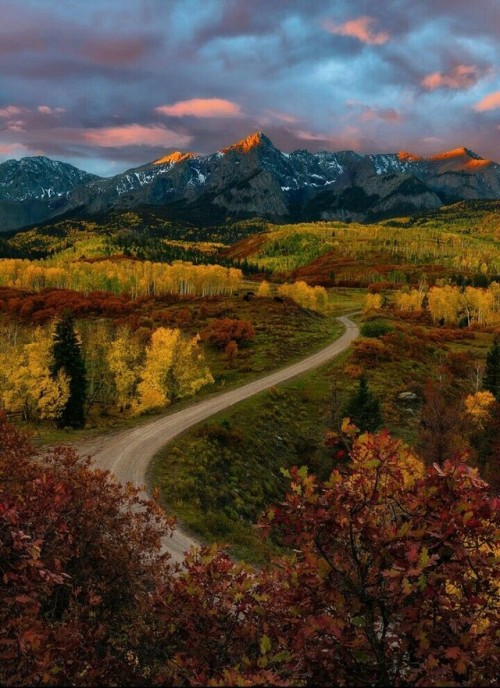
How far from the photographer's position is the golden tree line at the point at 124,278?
15525 cm

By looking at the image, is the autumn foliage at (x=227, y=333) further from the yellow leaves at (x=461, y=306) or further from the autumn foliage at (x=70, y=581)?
the autumn foliage at (x=70, y=581)

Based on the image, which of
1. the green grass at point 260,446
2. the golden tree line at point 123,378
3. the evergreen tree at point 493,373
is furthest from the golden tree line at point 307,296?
the golden tree line at point 123,378

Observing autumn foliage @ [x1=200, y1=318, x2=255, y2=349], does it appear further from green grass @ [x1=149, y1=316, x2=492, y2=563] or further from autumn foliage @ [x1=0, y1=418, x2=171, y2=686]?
autumn foliage @ [x1=0, y1=418, x2=171, y2=686]

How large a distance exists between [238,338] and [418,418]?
110 ft

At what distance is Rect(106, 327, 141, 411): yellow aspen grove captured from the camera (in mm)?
54219

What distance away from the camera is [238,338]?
78562 mm

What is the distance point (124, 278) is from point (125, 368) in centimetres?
10671

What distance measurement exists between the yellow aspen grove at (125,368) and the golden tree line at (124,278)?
98602 mm

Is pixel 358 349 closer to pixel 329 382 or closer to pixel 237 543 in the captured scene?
pixel 329 382

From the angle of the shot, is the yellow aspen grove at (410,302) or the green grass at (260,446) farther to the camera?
the yellow aspen grove at (410,302)

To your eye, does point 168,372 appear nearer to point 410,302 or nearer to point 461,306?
point 410,302

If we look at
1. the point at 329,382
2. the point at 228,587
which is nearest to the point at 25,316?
the point at 329,382

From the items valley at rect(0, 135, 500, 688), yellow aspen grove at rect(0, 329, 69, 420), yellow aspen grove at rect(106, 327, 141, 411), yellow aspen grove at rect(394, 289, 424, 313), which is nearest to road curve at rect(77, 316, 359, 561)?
valley at rect(0, 135, 500, 688)

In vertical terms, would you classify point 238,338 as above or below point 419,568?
below
